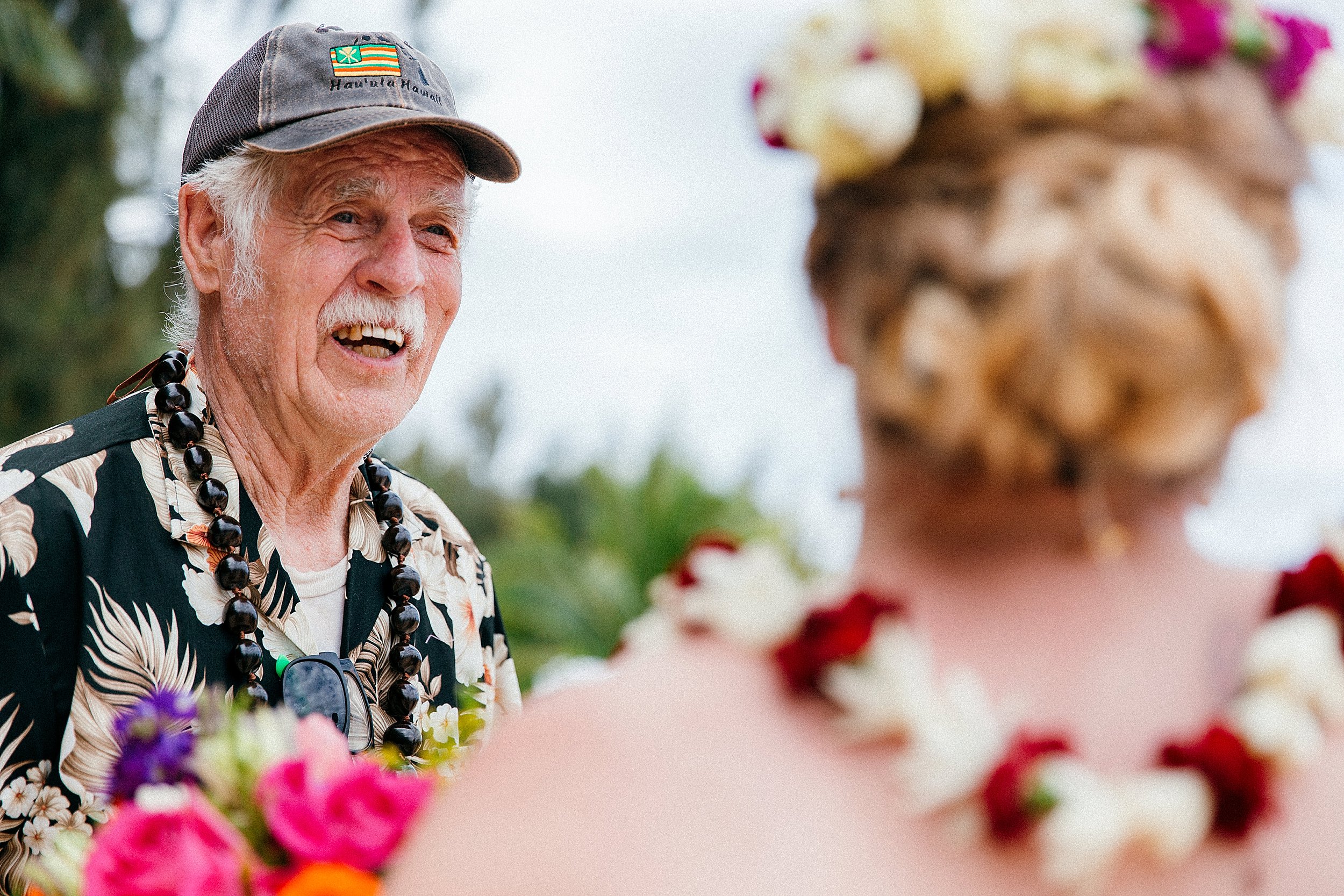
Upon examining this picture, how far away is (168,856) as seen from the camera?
4.77 feet

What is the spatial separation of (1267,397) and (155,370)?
8.10 ft

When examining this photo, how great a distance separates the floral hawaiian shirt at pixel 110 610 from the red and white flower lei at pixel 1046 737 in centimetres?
164

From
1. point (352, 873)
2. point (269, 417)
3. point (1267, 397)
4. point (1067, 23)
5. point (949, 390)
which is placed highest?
point (269, 417)

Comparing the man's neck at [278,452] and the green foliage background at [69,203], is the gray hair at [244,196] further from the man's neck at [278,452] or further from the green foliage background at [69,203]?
the green foliage background at [69,203]

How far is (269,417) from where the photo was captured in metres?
2.87

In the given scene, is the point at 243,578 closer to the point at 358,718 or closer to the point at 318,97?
the point at 358,718

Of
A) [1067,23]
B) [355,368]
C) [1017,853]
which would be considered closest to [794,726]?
[1017,853]

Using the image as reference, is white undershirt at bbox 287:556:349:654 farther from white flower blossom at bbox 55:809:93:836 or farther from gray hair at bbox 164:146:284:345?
gray hair at bbox 164:146:284:345

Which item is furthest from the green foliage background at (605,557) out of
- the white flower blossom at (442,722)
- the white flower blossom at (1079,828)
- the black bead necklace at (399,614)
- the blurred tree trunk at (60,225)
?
the white flower blossom at (1079,828)

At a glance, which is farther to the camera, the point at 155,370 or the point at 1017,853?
the point at 155,370

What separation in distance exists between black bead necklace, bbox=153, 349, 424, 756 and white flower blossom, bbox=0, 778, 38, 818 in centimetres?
43

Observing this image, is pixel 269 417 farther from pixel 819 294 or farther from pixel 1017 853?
pixel 1017 853

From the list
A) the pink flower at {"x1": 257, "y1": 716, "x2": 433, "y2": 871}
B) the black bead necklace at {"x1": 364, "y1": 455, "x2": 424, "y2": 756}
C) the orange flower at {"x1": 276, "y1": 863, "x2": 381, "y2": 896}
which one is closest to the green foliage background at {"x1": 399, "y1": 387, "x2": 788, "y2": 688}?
the black bead necklace at {"x1": 364, "y1": 455, "x2": 424, "y2": 756}

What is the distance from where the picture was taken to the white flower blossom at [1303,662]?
1.19 m
